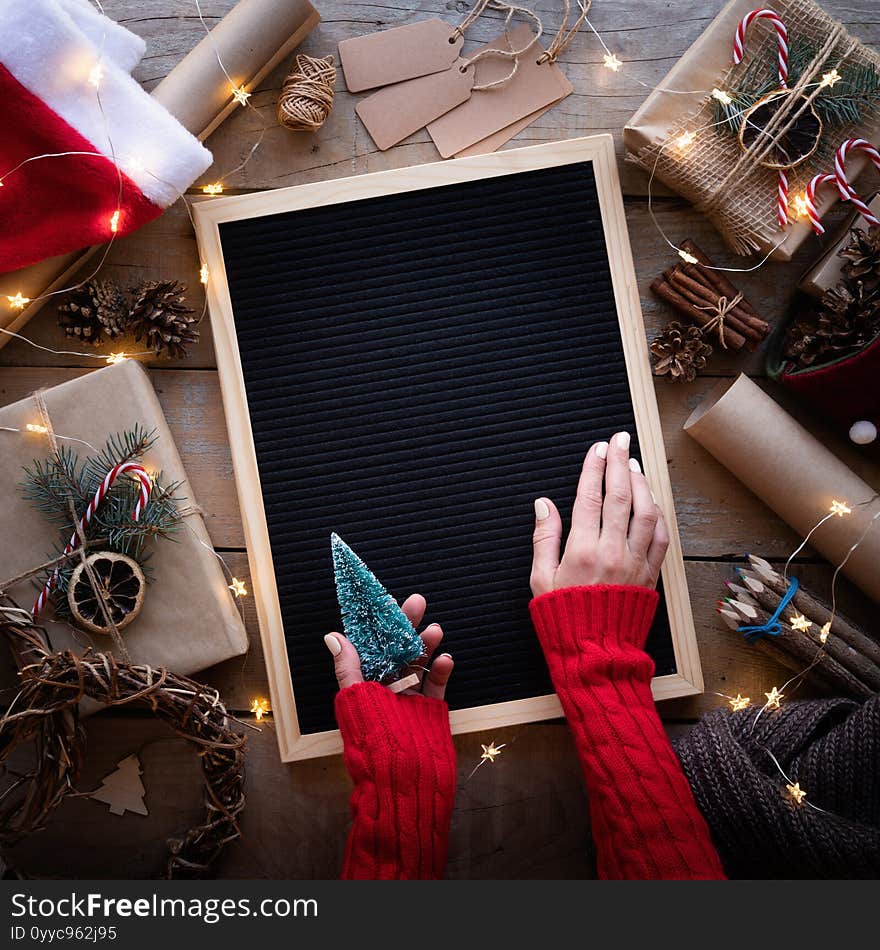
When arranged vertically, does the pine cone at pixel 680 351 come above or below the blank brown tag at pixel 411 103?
below

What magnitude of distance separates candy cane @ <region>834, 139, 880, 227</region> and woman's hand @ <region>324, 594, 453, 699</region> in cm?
79

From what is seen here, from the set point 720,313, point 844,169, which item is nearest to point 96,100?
point 720,313

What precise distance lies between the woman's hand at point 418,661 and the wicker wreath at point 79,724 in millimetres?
158

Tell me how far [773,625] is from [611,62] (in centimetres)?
84

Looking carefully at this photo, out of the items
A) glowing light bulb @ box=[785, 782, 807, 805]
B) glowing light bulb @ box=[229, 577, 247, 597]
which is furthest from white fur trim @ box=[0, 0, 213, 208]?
glowing light bulb @ box=[785, 782, 807, 805]

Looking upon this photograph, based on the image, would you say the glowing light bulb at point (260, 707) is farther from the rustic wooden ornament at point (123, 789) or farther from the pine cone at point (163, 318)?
the pine cone at point (163, 318)

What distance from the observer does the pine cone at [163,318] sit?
1.10m

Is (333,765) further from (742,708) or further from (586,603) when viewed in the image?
(742,708)

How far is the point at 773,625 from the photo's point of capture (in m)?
1.09

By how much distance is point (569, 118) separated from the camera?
3.79 ft

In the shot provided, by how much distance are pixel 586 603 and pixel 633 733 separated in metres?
0.18

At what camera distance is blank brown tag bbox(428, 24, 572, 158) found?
1.14m

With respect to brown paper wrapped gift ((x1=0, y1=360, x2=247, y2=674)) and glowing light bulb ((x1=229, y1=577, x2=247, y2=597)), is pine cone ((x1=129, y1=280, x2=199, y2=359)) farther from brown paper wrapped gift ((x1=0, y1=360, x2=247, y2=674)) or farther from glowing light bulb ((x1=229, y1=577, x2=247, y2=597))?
glowing light bulb ((x1=229, y1=577, x2=247, y2=597))

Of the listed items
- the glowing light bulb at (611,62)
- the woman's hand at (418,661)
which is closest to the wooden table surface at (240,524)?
the glowing light bulb at (611,62)
